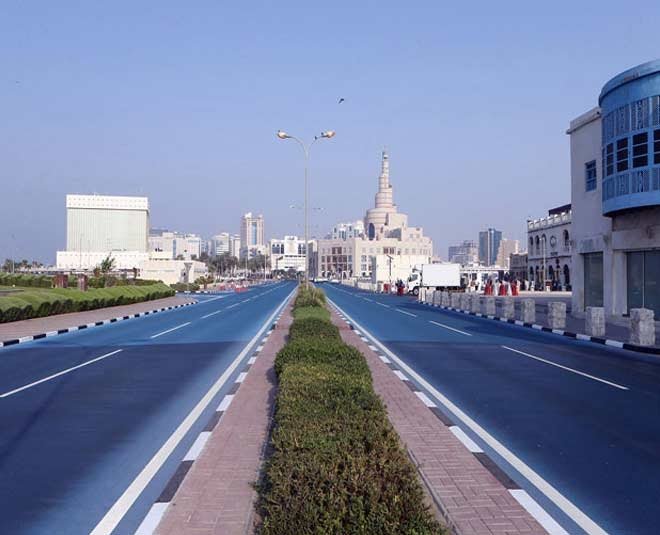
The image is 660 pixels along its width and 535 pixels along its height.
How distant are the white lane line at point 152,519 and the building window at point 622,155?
23220 mm

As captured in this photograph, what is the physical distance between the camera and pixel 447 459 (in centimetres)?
686

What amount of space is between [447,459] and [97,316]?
96.7 ft

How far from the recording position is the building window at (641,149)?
78.1 feet

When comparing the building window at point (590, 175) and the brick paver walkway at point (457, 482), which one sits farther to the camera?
the building window at point (590, 175)

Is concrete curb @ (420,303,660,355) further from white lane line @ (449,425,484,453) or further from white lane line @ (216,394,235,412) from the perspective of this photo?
white lane line @ (216,394,235,412)

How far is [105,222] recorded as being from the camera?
187250 mm

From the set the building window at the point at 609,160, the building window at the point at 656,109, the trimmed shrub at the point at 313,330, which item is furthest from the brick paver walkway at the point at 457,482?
the building window at the point at 609,160

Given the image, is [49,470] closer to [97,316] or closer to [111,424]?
[111,424]

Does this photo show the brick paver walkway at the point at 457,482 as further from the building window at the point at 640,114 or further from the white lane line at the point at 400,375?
the building window at the point at 640,114

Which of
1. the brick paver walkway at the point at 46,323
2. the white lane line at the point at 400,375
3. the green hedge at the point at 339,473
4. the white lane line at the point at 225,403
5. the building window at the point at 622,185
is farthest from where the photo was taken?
the building window at the point at 622,185

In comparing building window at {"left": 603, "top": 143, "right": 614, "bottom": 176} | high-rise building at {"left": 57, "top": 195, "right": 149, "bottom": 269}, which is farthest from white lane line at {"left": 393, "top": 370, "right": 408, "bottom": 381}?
high-rise building at {"left": 57, "top": 195, "right": 149, "bottom": 269}

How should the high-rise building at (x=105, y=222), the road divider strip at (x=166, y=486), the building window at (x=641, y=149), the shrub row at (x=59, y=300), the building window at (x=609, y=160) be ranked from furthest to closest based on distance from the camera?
the high-rise building at (x=105, y=222), the shrub row at (x=59, y=300), the building window at (x=609, y=160), the building window at (x=641, y=149), the road divider strip at (x=166, y=486)

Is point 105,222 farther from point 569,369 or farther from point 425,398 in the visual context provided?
point 425,398

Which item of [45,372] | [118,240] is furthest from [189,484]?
[118,240]
